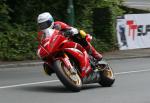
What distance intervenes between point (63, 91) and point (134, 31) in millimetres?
16533

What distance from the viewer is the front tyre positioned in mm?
11492

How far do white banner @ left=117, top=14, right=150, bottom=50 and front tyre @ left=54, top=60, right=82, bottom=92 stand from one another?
52.4ft

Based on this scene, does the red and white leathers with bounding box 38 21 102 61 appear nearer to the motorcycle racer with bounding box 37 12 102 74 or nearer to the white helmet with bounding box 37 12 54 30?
the motorcycle racer with bounding box 37 12 102 74

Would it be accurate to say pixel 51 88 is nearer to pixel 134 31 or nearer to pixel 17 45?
pixel 17 45

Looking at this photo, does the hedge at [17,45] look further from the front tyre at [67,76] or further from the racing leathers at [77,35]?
the front tyre at [67,76]

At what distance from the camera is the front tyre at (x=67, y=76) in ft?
37.7

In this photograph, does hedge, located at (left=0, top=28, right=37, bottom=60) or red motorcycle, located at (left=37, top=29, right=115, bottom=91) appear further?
hedge, located at (left=0, top=28, right=37, bottom=60)

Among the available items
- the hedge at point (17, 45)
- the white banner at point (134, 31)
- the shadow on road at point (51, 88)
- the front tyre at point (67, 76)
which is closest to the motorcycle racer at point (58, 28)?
the front tyre at point (67, 76)

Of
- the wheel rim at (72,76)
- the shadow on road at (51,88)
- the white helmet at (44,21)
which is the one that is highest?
the white helmet at (44,21)

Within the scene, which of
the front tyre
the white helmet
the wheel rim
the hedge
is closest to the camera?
the front tyre

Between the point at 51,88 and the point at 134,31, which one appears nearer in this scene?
the point at 51,88

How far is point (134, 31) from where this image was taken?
1113 inches

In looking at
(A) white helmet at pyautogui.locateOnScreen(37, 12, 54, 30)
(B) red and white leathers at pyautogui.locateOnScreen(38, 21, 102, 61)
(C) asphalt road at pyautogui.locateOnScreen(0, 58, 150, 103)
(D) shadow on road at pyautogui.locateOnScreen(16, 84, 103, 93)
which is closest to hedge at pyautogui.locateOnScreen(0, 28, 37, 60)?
(C) asphalt road at pyautogui.locateOnScreen(0, 58, 150, 103)

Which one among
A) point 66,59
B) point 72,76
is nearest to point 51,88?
point 72,76
